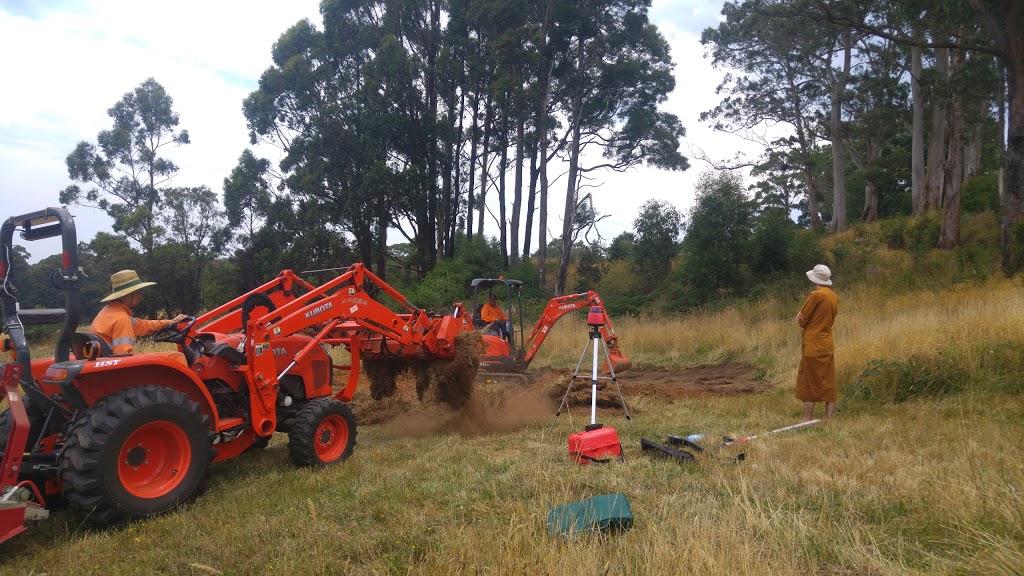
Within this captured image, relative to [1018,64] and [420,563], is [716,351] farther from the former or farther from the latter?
[420,563]

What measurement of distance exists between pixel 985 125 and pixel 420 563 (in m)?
32.5

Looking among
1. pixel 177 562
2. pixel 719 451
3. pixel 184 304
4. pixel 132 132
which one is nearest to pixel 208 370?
pixel 177 562

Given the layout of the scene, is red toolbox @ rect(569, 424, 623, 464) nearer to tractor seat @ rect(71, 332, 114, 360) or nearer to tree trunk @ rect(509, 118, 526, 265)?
tractor seat @ rect(71, 332, 114, 360)

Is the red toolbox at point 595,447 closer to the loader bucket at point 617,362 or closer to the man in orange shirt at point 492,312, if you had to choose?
the loader bucket at point 617,362

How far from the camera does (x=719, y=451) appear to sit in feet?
18.9

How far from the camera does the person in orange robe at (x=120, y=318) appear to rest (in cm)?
537

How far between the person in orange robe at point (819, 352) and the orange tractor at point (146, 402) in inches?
203

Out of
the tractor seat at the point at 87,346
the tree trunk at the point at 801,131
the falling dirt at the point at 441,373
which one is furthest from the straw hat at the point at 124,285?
the tree trunk at the point at 801,131

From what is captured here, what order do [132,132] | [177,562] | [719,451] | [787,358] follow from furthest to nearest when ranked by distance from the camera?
[132,132] → [787,358] → [719,451] → [177,562]

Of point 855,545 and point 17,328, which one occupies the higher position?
point 17,328

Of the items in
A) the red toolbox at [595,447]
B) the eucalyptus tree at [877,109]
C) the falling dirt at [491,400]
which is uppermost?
the eucalyptus tree at [877,109]

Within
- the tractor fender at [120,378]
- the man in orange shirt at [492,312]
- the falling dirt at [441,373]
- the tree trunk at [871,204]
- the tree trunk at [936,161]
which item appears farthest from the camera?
the tree trunk at [871,204]

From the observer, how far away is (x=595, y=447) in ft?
18.4

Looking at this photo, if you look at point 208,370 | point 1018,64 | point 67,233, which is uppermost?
point 1018,64
